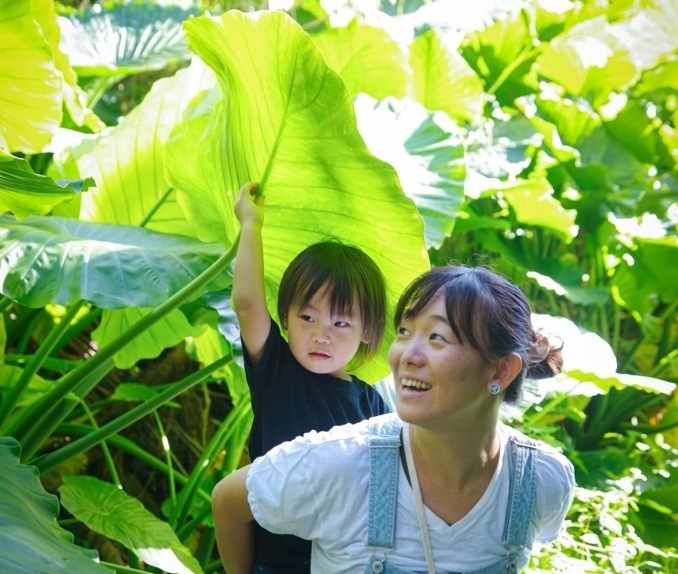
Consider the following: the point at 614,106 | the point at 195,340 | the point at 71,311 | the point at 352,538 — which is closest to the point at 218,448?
the point at 195,340

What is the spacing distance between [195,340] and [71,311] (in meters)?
0.53

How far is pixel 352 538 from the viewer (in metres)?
1.07

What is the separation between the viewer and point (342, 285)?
4.41 feet

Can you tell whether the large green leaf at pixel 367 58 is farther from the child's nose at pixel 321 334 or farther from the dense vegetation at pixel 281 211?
the child's nose at pixel 321 334

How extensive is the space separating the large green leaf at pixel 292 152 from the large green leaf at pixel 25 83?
36 centimetres

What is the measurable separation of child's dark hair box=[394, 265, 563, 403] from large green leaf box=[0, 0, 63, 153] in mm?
969

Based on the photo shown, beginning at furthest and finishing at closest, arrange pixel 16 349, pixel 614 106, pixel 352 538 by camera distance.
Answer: pixel 614 106
pixel 16 349
pixel 352 538

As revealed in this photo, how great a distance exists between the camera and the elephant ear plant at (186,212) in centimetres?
138

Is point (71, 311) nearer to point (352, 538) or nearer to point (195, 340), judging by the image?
point (195, 340)

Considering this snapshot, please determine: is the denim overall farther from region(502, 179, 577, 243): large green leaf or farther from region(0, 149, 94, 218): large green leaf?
region(502, 179, 577, 243): large green leaf

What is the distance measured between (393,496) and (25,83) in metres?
1.18

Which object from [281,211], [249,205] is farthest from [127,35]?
[249,205]

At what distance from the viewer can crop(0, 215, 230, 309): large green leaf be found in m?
1.45

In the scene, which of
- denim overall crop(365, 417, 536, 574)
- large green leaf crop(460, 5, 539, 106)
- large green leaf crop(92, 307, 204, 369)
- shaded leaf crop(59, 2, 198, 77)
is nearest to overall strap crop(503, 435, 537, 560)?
denim overall crop(365, 417, 536, 574)
